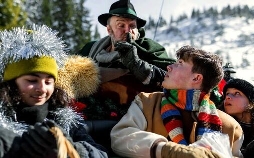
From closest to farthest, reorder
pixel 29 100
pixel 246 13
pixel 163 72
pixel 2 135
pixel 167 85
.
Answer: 1. pixel 2 135
2. pixel 29 100
3. pixel 167 85
4. pixel 163 72
5. pixel 246 13

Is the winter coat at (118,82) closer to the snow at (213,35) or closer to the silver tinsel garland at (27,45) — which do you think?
the silver tinsel garland at (27,45)

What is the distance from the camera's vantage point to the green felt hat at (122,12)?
359 cm

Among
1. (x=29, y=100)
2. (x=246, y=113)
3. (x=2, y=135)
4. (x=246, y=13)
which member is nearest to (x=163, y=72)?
(x=246, y=113)

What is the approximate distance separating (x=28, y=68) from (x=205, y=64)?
112 centimetres

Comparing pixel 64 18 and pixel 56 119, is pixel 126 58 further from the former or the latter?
pixel 64 18

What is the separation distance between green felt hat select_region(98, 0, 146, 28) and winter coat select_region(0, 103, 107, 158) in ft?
3.48

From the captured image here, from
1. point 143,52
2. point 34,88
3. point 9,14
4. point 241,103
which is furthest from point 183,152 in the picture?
point 9,14

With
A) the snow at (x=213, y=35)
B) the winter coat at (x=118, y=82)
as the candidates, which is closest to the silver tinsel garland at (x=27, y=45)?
the winter coat at (x=118, y=82)

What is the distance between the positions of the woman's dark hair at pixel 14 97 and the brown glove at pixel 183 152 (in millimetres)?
660

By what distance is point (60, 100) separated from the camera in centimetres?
280

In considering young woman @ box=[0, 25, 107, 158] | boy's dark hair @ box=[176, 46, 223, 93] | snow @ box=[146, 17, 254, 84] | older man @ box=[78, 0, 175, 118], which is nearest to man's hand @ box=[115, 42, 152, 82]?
older man @ box=[78, 0, 175, 118]

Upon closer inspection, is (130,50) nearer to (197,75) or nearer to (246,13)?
(197,75)

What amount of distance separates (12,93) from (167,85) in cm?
96

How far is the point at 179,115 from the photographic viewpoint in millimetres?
2936
